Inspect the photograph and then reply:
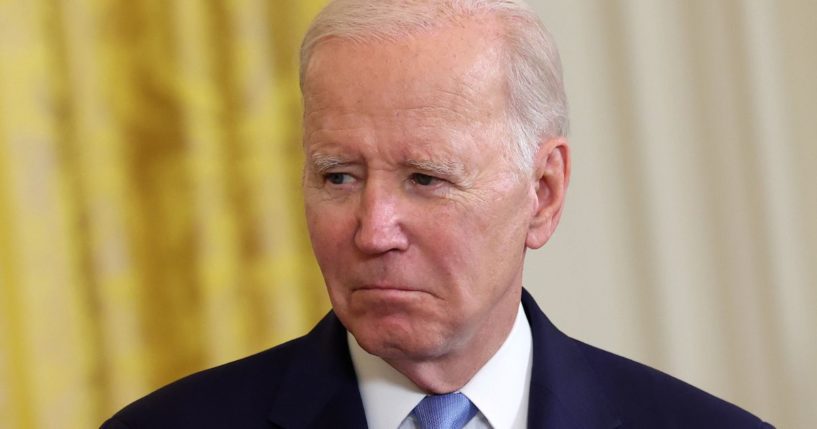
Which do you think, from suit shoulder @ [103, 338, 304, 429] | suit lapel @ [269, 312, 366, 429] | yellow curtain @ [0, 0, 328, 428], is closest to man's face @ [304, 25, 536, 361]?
suit lapel @ [269, 312, 366, 429]

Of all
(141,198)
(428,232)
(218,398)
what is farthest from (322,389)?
(141,198)

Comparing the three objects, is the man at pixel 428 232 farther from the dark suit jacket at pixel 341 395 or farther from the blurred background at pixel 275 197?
the blurred background at pixel 275 197

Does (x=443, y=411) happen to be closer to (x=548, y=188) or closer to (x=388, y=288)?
(x=388, y=288)

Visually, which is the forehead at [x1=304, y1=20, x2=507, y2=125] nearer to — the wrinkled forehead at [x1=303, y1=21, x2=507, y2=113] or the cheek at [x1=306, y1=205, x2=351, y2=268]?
the wrinkled forehead at [x1=303, y1=21, x2=507, y2=113]

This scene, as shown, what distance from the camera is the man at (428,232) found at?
159cm

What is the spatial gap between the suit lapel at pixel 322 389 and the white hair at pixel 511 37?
381 mm

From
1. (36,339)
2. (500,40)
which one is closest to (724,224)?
(500,40)

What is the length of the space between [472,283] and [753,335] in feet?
4.57

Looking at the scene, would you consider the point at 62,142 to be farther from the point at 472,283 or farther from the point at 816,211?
the point at 816,211

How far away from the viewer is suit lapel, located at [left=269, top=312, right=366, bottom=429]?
1745 mm

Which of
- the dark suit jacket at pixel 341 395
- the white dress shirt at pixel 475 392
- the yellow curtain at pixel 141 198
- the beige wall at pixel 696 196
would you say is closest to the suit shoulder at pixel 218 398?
the dark suit jacket at pixel 341 395

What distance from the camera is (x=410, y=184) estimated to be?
1.61m

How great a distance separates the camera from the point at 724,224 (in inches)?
112

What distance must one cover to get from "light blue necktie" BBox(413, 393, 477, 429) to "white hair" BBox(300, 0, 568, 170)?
33cm
